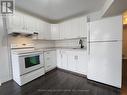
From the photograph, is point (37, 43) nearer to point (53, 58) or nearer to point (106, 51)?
point (53, 58)

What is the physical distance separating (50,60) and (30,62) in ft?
3.17

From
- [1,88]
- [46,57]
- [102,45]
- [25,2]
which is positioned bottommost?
[1,88]

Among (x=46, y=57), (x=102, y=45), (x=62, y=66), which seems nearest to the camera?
(x=102, y=45)

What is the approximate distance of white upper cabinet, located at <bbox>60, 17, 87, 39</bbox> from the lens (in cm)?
305

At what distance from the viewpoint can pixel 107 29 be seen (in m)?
2.04

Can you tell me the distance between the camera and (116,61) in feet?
6.46

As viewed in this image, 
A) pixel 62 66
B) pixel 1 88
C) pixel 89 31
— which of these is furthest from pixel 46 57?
pixel 89 31

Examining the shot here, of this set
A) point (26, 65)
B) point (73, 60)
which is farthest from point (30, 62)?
point (73, 60)

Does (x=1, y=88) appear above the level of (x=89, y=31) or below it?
below

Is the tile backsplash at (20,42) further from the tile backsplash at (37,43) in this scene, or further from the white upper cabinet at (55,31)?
the white upper cabinet at (55,31)

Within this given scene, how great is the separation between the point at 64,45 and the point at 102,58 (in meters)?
2.30

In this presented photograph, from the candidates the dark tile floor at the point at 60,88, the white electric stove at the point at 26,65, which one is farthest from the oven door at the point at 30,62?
the dark tile floor at the point at 60,88

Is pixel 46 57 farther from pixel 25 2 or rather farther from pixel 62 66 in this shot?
pixel 25 2

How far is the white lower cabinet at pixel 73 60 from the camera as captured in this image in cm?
271
